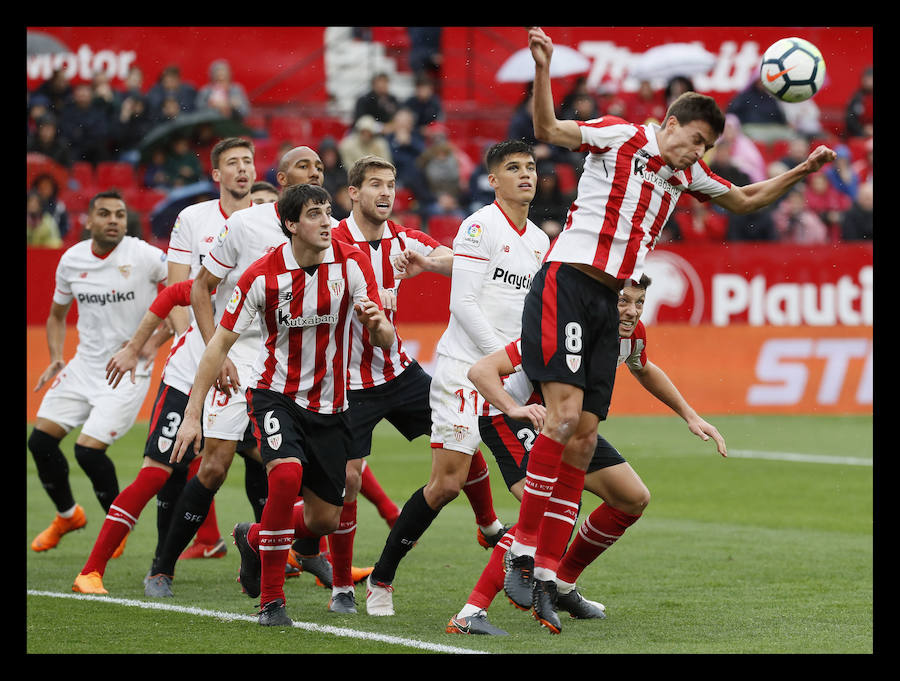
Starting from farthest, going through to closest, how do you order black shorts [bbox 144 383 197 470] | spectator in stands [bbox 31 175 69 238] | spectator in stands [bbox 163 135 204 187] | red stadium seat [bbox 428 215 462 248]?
spectator in stands [bbox 163 135 204 187]
spectator in stands [bbox 31 175 69 238]
red stadium seat [bbox 428 215 462 248]
black shorts [bbox 144 383 197 470]

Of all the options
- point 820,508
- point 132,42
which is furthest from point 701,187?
point 132,42

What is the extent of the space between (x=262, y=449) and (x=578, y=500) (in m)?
1.49

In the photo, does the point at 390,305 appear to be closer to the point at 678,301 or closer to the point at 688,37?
the point at 678,301

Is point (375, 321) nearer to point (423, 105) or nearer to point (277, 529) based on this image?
point (277, 529)

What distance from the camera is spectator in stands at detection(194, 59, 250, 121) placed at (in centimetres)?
1992

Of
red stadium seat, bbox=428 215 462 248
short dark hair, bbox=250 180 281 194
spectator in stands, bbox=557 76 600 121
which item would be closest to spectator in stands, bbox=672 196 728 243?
spectator in stands, bbox=557 76 600 121

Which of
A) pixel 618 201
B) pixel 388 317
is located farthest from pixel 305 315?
pixel 618 201

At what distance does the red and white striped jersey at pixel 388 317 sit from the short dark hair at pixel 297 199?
2.78ft

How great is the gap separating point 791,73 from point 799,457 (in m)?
8.18

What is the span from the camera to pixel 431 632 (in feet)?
19.7

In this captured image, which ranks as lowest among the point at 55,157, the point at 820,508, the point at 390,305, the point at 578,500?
the point at 820,508

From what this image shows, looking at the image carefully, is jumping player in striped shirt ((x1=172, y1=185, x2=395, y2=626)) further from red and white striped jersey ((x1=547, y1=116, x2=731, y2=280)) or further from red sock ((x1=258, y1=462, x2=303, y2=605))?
red and white striped jersey ((x1=547, y1=116, x2=731, y2=280))

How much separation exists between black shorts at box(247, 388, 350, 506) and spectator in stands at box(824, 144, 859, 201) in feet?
50.8

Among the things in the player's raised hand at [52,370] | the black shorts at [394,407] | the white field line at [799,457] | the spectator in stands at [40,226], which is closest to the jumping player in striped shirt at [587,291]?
the black shorts at [394,407]
